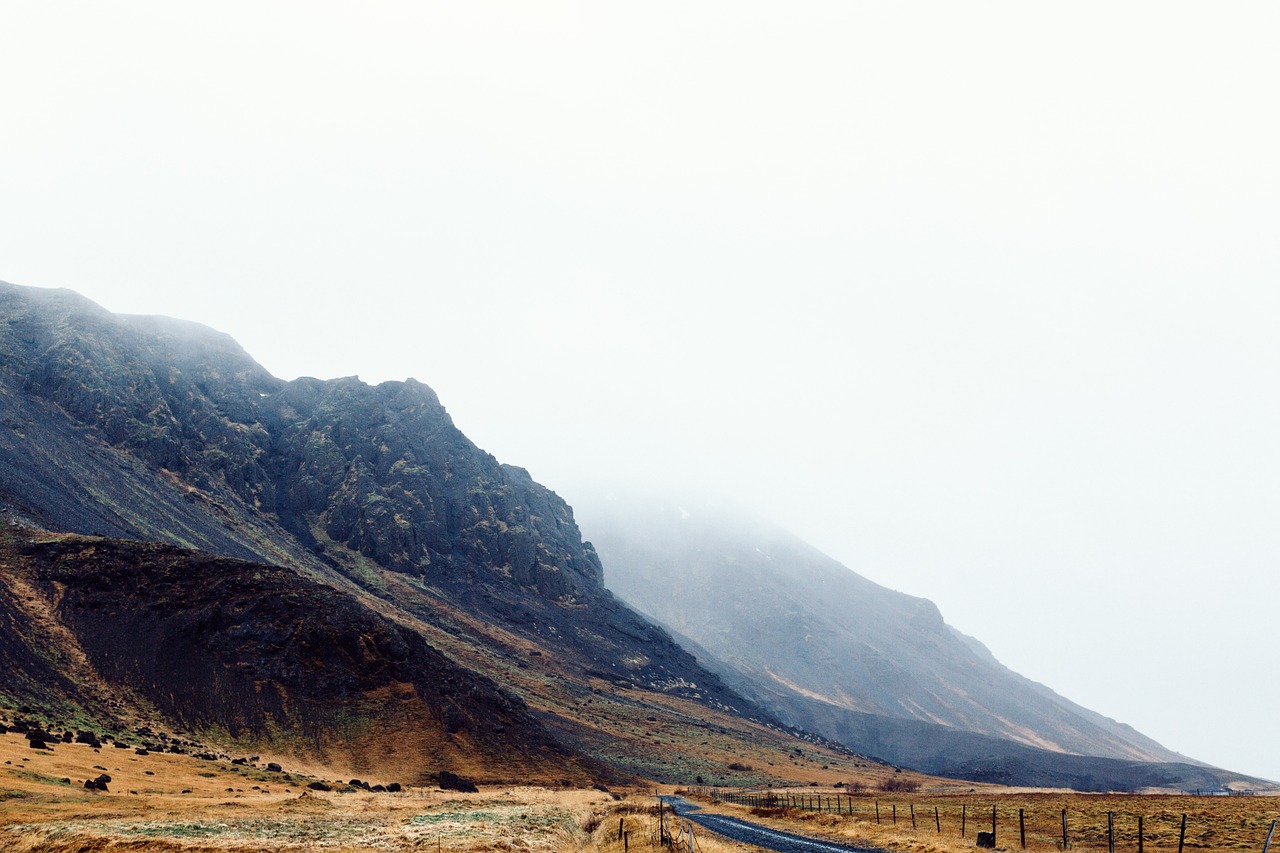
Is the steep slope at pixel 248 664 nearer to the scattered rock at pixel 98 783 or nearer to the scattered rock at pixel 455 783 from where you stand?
the scattered rock at pixel 455 783

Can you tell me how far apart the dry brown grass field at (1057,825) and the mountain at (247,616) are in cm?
4603

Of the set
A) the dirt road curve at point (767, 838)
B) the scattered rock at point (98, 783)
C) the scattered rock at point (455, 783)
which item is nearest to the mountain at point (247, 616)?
the scattered rock at point (455, 783)

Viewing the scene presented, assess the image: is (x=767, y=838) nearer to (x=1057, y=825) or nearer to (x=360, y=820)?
(x=1057, y=825)

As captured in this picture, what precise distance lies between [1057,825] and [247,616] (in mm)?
87919

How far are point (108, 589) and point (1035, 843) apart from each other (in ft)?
330

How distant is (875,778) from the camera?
137000 mm

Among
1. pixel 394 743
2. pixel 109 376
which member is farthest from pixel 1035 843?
pixel 109 376

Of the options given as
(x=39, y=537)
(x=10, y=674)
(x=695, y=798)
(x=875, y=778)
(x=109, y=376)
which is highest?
(x=109, y=376)

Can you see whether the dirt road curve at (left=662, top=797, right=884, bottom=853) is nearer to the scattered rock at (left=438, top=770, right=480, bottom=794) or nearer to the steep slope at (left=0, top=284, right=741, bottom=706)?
the scattered rock at (left=438, top=770, right=480, bottom=794)

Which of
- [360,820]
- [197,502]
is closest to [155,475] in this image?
[197,502]

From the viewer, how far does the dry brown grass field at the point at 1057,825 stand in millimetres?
33500

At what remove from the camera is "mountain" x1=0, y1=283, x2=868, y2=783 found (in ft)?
259

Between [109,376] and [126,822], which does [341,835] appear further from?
[109,376]

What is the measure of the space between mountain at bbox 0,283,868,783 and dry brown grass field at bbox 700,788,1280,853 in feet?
151
